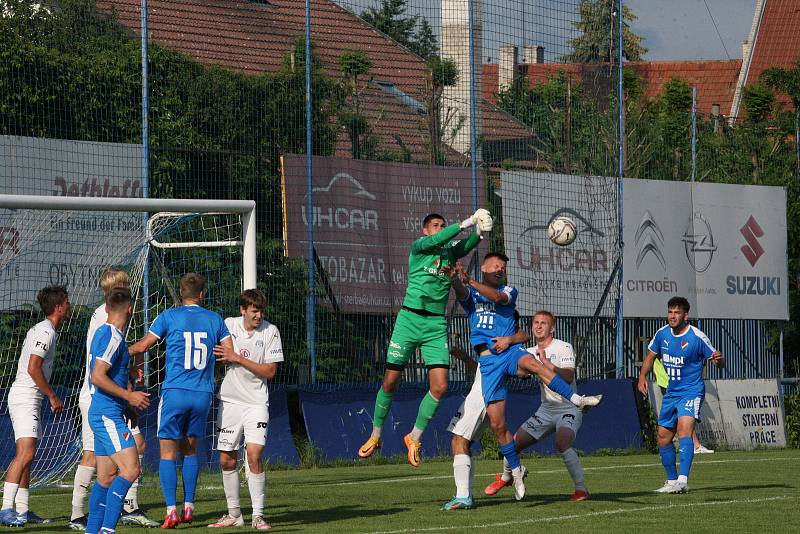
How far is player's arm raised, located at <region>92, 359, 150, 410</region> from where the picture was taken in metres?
9.37

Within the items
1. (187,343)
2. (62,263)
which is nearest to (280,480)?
(62,263)

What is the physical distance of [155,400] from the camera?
16.0 meters

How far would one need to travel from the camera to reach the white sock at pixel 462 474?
39.2ft

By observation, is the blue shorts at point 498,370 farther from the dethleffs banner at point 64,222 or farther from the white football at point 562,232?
the white football at point 562,232

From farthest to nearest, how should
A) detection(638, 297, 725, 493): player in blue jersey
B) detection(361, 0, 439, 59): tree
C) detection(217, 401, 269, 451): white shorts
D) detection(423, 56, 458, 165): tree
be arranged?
detection(423, 56, 458, 165): tree, detection(361, 0, 439, 59): tree, detection(638, 297, 725, 493): player in blue jersey, detection(217, 401, 269, 451): white shorts

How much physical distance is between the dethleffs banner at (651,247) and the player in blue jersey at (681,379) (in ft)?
22.8

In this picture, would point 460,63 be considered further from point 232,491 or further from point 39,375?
point 232,491

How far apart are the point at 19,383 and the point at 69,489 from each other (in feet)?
11.9

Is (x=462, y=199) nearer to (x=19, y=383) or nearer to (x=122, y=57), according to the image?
(x=122, y=57)

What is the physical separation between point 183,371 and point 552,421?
13.2ft

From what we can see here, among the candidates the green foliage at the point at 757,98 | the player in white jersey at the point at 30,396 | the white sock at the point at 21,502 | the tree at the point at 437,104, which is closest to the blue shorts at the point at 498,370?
the player in white jersey at the point at 30,396

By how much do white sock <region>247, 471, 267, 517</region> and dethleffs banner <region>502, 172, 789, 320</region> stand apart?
35.9ft

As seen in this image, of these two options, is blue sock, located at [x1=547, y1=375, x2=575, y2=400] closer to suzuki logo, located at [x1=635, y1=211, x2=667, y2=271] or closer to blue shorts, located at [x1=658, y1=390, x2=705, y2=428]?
blue shorts, located at [x1=658, y1=390, x2=705, y2=428]

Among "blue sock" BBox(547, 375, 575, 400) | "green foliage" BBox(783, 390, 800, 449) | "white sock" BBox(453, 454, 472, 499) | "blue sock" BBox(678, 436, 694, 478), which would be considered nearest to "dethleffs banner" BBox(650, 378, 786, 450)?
"green foliage" BBox(783, 390, 800, 449)
